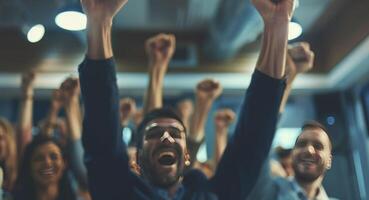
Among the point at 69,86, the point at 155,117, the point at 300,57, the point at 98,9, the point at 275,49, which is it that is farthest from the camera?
the point at 69,86

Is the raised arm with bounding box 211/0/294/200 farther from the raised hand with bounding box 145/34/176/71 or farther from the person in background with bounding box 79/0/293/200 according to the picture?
the raised hand with bounding box 145/34/176/71

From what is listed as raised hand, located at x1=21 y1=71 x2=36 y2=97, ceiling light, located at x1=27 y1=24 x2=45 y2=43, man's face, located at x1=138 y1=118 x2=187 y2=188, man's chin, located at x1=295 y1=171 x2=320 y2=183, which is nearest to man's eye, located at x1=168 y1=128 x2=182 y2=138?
man's face, located at x1=138 y1=118 x2=187 y2=188

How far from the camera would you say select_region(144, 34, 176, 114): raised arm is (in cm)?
145

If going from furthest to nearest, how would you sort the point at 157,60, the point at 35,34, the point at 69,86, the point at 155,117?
1. the point at 35,34
2. the point at 157,60
3. the point at 69,86
4. the point at 155,117

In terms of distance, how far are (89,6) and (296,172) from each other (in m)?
0.77

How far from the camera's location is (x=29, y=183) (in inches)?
57.2

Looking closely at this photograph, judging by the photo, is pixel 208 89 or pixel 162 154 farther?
pixel 208 89

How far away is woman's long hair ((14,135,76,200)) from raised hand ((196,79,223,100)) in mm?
494

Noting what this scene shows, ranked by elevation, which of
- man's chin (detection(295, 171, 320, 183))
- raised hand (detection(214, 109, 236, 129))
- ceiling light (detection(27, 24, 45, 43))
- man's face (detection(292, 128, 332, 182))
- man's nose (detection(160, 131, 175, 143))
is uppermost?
ceiling light (detection(27, 24, 45, 43))

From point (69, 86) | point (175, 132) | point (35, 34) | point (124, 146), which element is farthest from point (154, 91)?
point (35, 34)

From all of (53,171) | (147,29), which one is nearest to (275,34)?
(53,171)

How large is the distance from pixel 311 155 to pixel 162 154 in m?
0.49

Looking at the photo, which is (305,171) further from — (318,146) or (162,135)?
(162,135)

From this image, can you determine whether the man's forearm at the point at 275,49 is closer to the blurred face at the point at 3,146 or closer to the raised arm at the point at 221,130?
the raised arm at the point at 221,130
